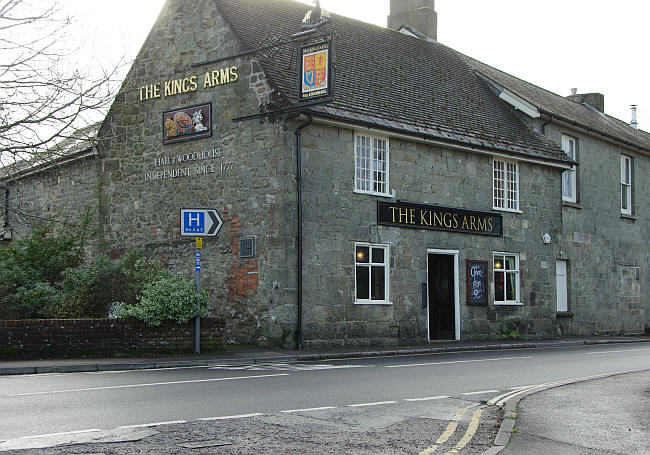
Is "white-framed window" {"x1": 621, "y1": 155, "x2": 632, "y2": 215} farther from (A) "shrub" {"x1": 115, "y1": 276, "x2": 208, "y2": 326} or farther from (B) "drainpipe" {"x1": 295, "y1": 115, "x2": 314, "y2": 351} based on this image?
(A) "shrub" {"x1": 115, "y1": 276, "x2": 208, "y2": 326}

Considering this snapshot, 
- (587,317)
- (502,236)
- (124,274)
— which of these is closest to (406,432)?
(124,274)

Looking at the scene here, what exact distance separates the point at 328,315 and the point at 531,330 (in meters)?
9.04

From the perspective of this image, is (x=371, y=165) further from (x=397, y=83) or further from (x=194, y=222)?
(x=194, y=222)

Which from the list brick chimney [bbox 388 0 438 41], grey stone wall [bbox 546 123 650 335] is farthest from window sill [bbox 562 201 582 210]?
brick chimney [bbox 388 0 438 41]

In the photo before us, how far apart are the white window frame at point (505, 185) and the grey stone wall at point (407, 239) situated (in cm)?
28

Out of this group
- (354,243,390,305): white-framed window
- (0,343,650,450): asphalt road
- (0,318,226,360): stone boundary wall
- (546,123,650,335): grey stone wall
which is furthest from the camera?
(546,123,650,335): grey stone wall

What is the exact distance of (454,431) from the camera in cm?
828

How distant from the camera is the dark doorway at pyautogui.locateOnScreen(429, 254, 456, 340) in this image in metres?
23.3

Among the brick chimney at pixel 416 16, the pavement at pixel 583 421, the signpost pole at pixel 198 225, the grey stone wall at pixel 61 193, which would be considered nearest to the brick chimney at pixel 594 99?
the brick chimney at pixel 416 16

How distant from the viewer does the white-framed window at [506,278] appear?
24.8 metres

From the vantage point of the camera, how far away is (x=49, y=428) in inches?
314

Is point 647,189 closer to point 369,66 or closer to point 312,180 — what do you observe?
point 369,66

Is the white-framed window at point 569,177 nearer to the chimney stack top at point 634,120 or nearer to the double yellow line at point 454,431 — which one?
the chimney stack top at point 634,120

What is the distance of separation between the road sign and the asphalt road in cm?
405
